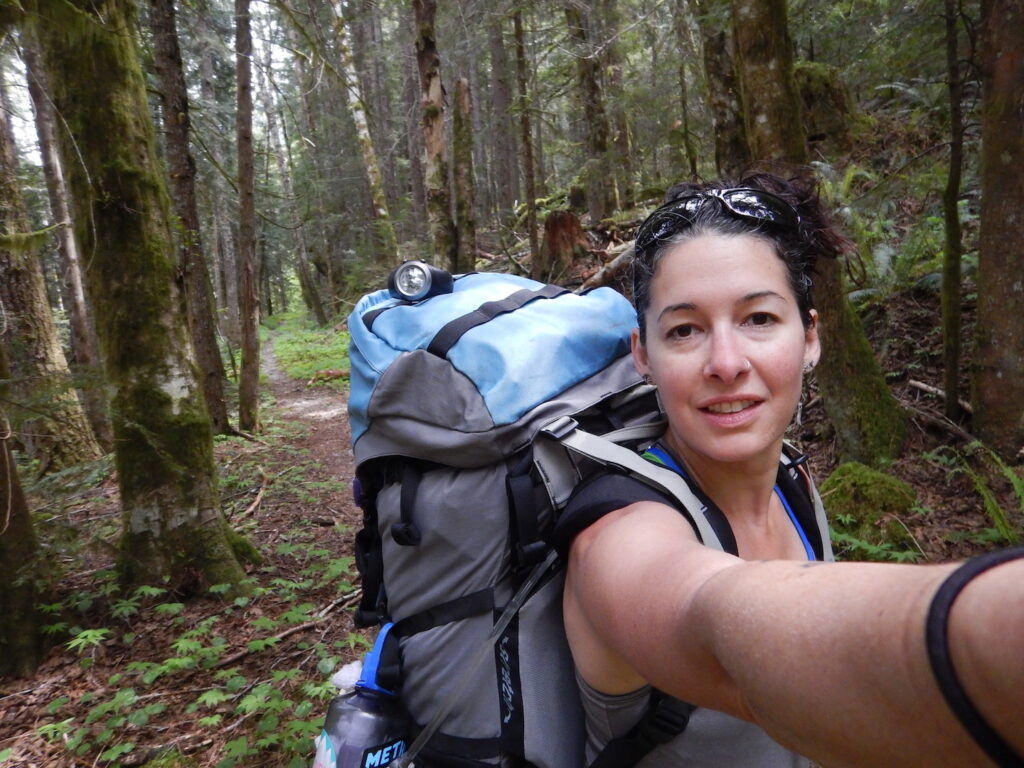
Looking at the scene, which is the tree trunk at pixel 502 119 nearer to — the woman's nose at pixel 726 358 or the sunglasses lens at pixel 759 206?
the sunglasses lens at pixel 759 206

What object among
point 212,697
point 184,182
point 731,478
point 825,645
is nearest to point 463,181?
point 184,182

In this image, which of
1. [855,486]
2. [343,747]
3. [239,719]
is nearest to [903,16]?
[855,486]

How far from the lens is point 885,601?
0.66 m

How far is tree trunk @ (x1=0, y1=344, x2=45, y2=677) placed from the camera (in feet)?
11.8

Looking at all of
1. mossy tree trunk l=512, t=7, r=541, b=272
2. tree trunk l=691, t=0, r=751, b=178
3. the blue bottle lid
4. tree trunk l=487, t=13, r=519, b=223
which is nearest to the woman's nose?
the blue bottle lid

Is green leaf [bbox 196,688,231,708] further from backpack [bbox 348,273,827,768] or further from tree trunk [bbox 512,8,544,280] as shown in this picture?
tree trunk [bbox 512,8,544,280]

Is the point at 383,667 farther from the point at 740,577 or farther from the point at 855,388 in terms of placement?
the point at 855,388

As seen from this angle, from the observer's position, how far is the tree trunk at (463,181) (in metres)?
10.4

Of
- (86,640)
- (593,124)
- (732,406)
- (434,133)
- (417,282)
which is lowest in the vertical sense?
(86,640)

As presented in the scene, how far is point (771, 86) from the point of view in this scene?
4613 millimetres

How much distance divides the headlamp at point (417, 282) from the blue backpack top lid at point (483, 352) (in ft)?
0.11

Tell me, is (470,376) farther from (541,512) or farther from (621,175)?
(621,175)

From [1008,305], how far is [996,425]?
2.92 ft

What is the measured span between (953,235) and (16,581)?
6.84 metres
